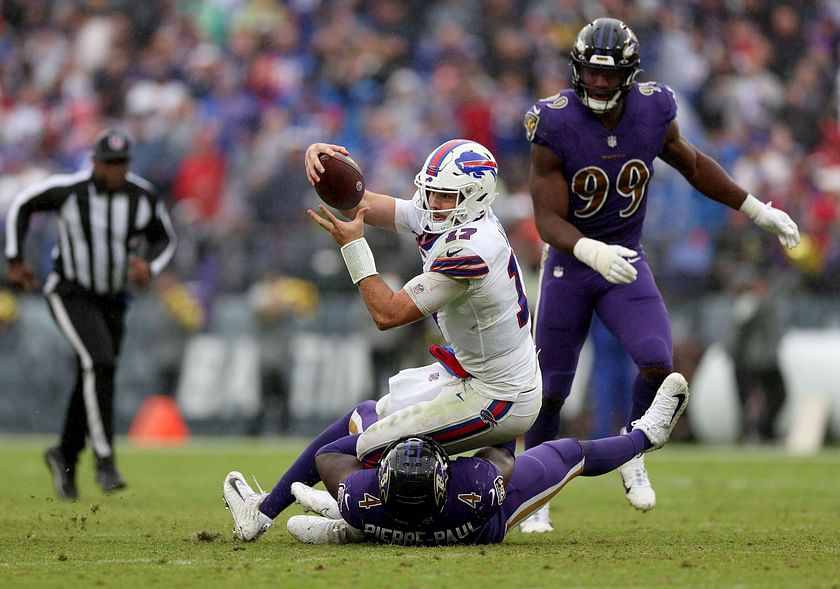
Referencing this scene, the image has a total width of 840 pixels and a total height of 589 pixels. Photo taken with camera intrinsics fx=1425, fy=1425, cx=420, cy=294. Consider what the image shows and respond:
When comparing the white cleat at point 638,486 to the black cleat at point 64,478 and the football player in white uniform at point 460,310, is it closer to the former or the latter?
the football player in white uniform at point 460,310

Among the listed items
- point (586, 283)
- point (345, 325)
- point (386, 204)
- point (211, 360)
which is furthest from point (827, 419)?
point (386, 204)

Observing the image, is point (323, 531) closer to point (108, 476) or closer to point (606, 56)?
point (606, 56)

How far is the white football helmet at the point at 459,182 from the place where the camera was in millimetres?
5234

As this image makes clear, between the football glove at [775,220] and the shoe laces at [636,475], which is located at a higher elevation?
the football glove at [775,220]

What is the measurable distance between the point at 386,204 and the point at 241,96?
10233mm

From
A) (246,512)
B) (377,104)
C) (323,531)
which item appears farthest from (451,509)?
(377,104)

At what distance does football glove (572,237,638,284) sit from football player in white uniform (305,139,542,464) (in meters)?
0.52

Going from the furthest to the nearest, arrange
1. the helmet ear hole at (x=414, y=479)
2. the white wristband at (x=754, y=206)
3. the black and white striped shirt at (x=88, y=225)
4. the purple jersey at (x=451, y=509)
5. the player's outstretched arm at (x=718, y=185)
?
the black and white striped shirt at (x=88, y=225) → the white wristband at (x=754, y=206) → the player's outstretched arm at (x=718, y=185) → the purple jersey at (x=451, y=509) → the helmet ear hole at (x=414, y=479)

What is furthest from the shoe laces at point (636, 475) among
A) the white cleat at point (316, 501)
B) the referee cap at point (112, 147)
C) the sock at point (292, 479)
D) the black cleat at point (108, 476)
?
the referee cap at point (112, 147)

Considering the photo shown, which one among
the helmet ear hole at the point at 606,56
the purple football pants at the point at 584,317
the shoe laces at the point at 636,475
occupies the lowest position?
the shoe laces at the point at 636,475

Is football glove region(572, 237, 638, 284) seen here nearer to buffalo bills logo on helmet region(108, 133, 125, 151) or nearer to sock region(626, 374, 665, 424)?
sock region(626, 374, 665, 424)

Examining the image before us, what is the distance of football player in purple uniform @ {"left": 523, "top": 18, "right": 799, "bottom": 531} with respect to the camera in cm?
607

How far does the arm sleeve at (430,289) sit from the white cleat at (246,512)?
1.09m

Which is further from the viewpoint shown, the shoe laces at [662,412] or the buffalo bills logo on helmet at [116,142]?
the buffalo bills logo on helmet at [116,142]
